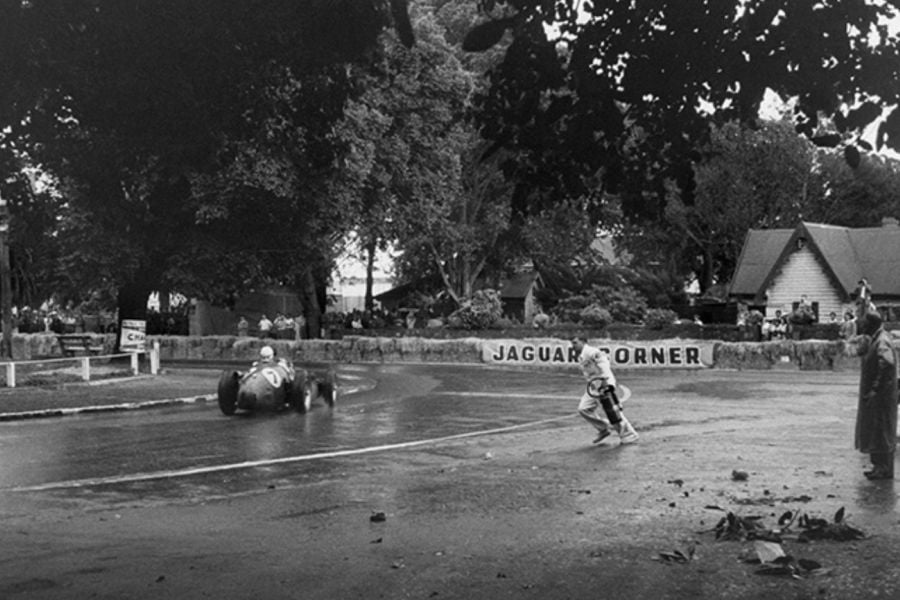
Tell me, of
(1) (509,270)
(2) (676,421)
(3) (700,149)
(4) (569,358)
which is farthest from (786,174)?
(3) (700,149)

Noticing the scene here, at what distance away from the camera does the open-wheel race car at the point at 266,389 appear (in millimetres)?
20078

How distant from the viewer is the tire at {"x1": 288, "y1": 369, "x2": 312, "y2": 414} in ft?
66.7

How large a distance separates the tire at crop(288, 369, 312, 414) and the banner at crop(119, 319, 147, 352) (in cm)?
1235

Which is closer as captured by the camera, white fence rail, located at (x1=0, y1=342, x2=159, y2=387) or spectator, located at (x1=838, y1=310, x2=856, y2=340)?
white fence rail, located at (x1=0, y1=342, x2=159, y2=387)

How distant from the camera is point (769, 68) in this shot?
7.99 meters

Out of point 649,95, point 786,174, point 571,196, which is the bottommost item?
point 571,196

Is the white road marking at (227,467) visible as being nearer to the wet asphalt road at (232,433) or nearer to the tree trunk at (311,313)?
the wet asphalt road at (232,433)

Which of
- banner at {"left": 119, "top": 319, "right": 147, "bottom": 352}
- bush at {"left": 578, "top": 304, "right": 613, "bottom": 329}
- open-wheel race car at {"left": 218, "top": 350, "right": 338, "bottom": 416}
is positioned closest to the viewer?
open-wheel race car at {"left": 218, "top": 350, "right": 338, "bottom": 416}

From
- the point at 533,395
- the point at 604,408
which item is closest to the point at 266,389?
the point at 533,395

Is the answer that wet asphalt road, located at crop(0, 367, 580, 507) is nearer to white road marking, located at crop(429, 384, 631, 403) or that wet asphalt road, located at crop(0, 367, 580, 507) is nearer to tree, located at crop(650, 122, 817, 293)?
white road marking, located at crop(429, 384, 631, 403)

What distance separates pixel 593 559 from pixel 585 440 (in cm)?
790

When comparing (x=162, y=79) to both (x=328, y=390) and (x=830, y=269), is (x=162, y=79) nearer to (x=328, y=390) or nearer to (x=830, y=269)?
(x=328, y=390)

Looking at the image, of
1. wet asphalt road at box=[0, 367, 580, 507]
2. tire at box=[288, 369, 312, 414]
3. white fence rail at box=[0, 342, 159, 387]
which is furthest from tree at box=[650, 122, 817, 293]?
tire at box=[288, 369, 312, 414]

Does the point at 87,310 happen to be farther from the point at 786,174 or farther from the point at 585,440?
the point at 585,440
